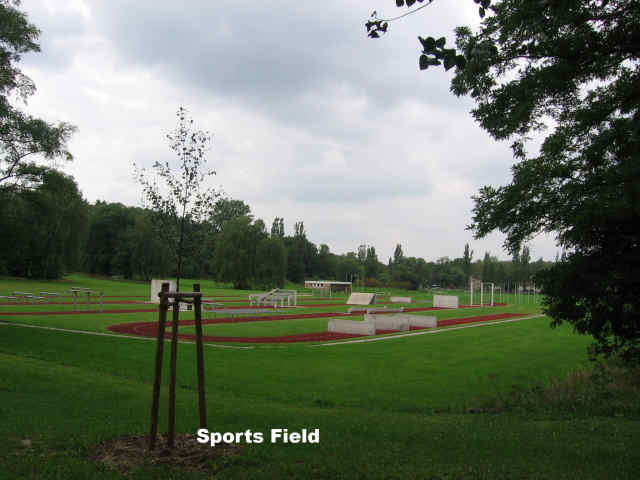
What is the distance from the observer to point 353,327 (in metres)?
21.2

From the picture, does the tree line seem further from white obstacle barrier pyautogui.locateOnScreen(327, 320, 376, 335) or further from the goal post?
white obstacle barrier pyautogui.locateOnScreen(327, 320, 376, 335)

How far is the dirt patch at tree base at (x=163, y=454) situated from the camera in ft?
15.8

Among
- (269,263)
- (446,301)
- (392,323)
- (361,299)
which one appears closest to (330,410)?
(392,323)

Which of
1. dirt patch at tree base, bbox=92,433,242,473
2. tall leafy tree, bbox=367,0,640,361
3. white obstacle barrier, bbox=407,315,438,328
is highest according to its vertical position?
tall leafy tree, bbox=367,0,640,361

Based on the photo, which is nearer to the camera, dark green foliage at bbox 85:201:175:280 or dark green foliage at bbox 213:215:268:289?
dark green foliage at bbox 213:215:268:289

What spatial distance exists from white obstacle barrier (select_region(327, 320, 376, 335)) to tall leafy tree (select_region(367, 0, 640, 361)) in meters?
12.5

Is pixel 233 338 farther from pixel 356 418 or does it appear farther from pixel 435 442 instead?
pixel 435 442

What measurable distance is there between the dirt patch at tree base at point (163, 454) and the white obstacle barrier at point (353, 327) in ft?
51.6

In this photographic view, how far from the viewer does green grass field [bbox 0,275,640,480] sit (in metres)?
5.02

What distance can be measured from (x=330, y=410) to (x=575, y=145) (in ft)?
19.0

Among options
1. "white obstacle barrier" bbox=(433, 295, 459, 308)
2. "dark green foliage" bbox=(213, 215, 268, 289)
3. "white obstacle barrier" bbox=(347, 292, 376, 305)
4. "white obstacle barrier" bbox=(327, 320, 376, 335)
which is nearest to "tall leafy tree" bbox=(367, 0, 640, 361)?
"white obstacle barrier" bbox=(327, 320, 376, 335)

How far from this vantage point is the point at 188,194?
13891mm

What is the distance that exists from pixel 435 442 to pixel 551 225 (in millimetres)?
4032

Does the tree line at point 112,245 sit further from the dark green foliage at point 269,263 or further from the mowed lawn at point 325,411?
the mowed lawn at point 325,411
